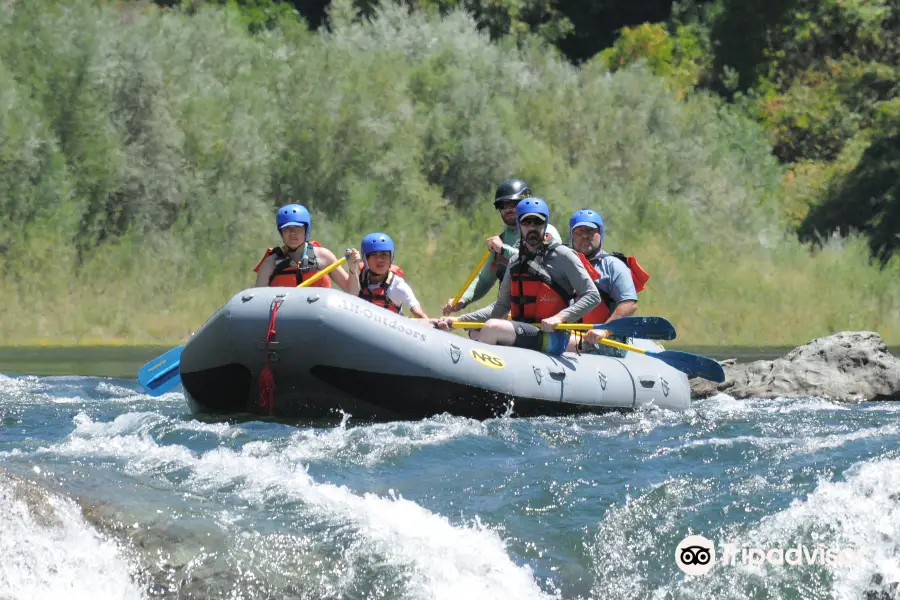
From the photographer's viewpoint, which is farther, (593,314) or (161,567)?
(593,314)

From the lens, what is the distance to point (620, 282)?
10094 millimetres

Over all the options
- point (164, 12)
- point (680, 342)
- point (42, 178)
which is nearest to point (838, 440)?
point (680, 342)

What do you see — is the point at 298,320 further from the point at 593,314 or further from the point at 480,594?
the point at 480,594

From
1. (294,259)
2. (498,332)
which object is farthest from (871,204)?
(294,259)

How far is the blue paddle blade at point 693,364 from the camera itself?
33.7 feet

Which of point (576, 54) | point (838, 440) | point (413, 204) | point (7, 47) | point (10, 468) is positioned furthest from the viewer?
point (576, 54)

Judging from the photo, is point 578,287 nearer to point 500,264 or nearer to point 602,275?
point 602,275

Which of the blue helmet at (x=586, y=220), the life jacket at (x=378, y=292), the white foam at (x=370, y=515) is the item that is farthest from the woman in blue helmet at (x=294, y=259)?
the white foam at (x=370, y=515)

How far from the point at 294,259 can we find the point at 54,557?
4.79 m

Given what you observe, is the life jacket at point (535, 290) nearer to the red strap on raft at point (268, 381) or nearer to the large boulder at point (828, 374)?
the red strap on raft at point (268, 381)

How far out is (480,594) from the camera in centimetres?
543

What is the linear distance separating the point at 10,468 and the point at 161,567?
1007 millimetres

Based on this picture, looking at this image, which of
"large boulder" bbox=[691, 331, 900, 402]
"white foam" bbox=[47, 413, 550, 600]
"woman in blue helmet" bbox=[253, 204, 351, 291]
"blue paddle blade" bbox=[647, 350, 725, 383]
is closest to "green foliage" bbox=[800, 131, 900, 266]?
"large boulder" bbox=[691, 331, 900, 402]

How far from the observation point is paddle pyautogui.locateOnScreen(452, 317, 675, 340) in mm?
9528
